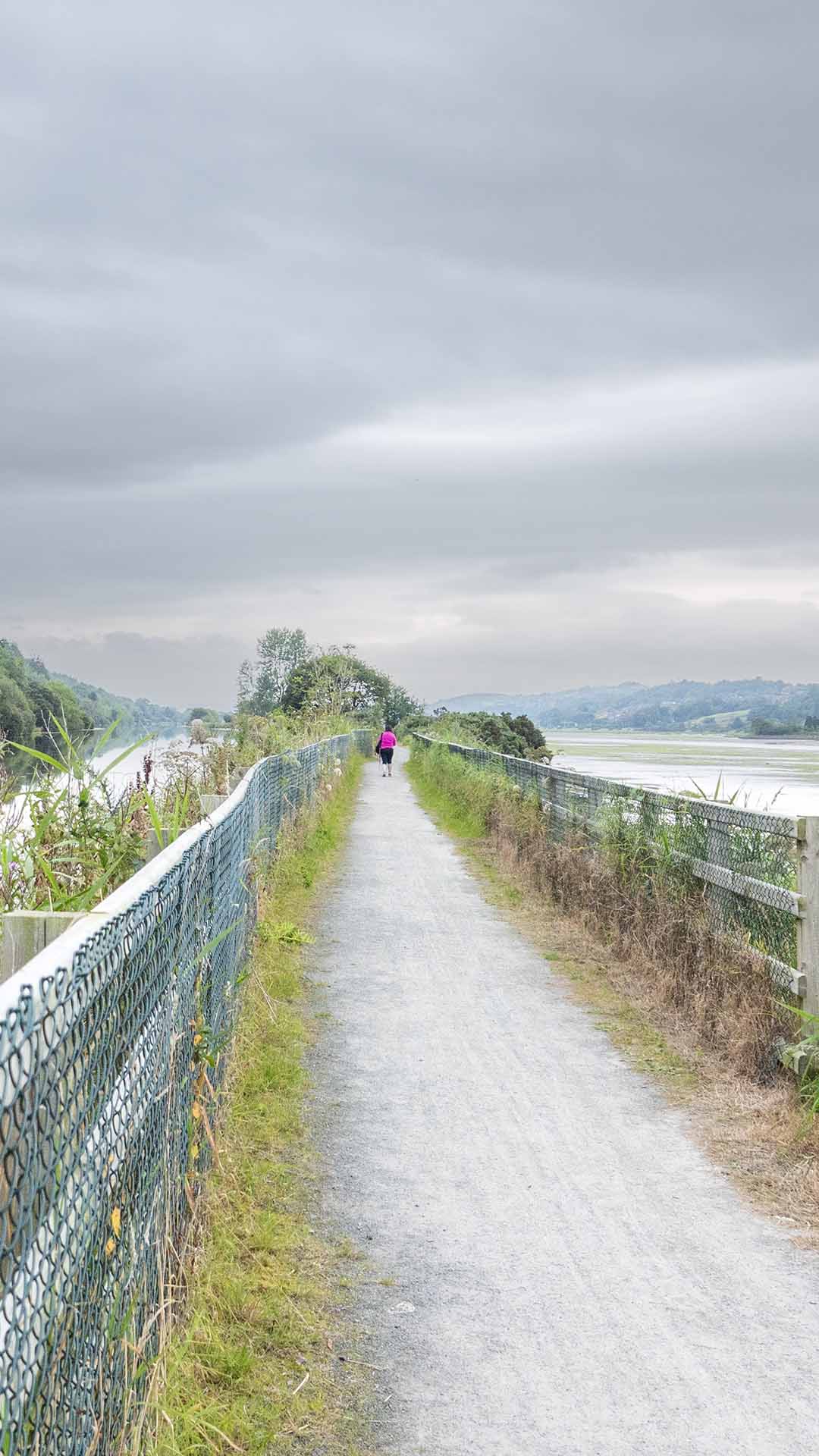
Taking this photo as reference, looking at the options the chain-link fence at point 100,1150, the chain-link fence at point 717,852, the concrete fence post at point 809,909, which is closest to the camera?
the chain-link fence at point 100,1150

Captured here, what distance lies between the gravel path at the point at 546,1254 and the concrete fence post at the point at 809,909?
39.2 inches

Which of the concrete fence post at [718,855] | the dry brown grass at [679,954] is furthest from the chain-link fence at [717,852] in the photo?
the dry brown grass at [679,954]

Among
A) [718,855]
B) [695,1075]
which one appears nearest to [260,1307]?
[695,1075]

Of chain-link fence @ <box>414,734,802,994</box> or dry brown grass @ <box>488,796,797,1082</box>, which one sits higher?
chain-link fence @ <box>414,734,802,994</box>

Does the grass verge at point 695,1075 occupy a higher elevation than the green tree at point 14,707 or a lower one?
lower

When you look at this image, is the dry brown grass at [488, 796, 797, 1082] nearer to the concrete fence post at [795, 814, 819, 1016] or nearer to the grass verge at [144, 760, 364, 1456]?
the concrete fence post at [795, 814, 819, 1016]

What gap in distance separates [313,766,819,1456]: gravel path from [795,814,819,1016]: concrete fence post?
100cm

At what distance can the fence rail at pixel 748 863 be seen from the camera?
6.38 m

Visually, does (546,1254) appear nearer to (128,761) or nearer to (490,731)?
(128,761)

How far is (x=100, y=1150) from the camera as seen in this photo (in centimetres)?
270

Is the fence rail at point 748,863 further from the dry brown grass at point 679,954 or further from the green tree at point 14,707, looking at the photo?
the green tree at point 14,707

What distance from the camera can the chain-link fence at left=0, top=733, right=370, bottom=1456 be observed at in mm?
2061

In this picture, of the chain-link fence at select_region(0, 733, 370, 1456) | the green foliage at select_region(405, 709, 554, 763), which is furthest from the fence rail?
the green foliage at select_region(405, 709, 554, 763)

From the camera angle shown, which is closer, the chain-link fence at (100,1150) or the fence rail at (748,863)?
the chain-link fence at (100,1150)
